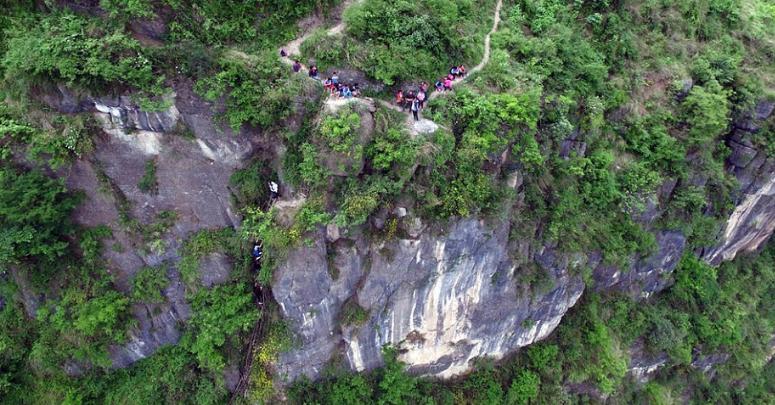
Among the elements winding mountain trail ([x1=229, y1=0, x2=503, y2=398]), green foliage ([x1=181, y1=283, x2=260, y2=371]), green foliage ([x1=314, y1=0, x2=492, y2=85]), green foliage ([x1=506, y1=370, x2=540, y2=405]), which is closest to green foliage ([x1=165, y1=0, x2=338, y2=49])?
winding mountain trail ([x1=229, y1=0, x2=503, y2=398])

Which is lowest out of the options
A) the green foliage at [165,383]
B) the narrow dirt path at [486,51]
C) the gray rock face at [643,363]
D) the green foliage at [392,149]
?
the gray rock face at [643,363]

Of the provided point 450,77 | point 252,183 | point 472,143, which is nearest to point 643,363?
point 472,143

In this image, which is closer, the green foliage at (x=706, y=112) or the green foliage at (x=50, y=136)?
the green foliage at (x=50, y=136)

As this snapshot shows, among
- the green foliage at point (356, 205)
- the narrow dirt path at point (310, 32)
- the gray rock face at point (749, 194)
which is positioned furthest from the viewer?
the gray rock face at point (749, 194)

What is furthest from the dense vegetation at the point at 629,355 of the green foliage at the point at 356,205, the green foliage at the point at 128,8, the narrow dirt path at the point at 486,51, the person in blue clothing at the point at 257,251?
the green foliage at the point at 128,8

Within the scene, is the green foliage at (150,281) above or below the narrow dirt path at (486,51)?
below

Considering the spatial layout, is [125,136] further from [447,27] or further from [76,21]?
[447,27]

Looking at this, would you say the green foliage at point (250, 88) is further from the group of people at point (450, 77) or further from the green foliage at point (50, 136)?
the group of people at point (450, 77)
